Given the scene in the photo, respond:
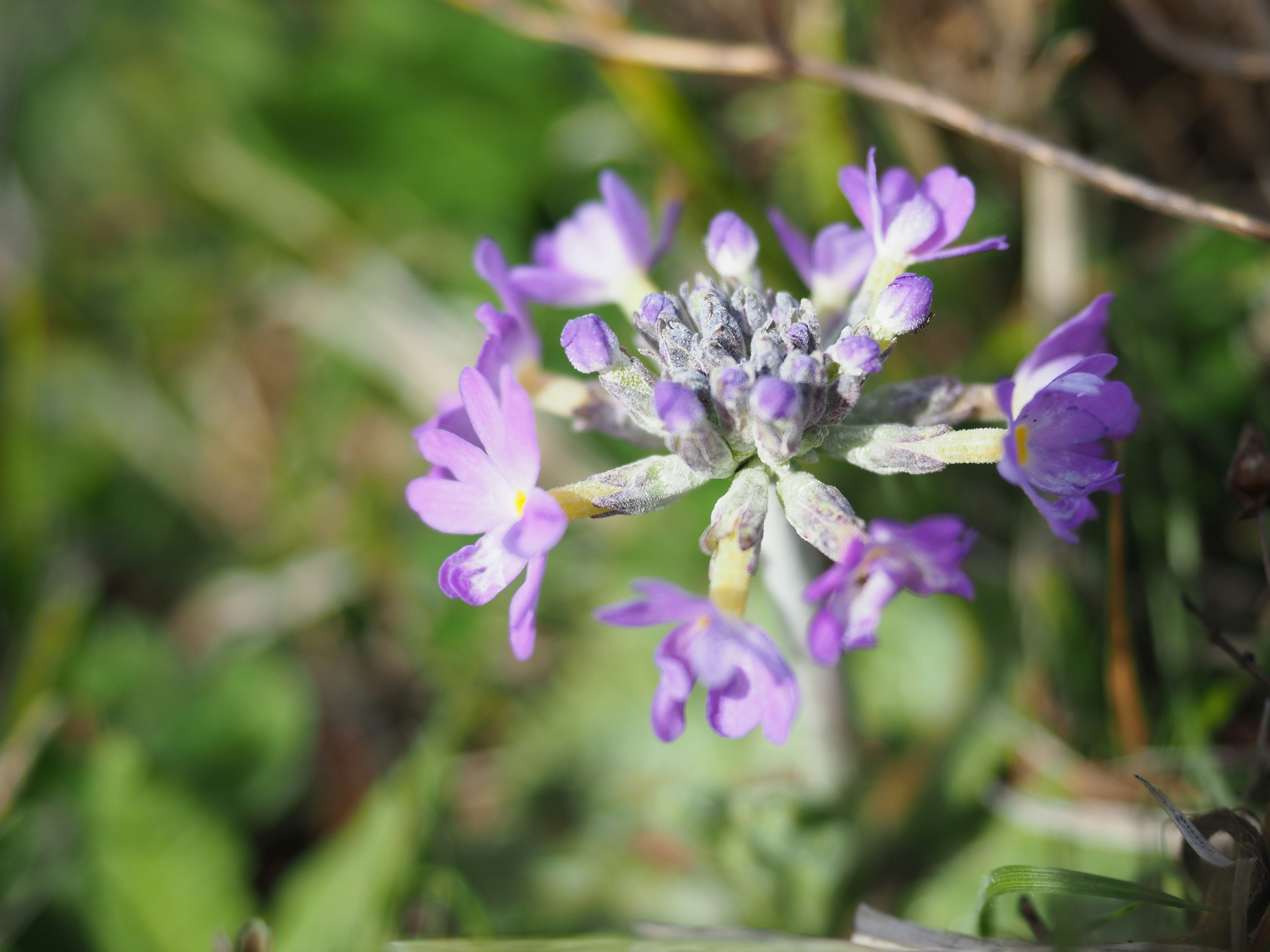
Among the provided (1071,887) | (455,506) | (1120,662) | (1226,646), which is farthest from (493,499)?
(1120,662)

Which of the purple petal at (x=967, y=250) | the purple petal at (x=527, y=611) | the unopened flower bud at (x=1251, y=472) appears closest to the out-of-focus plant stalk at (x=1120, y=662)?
the unopened flower bud at (x=1251, y=472)

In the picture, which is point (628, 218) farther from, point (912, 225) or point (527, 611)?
point (527, 611)

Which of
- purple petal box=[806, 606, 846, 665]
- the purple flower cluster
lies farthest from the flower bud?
purple petal box=[806, 606, 846, 665]

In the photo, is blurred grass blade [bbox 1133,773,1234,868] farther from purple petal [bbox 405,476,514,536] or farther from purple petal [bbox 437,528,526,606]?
purple petal [bbox 405,476,514,536]

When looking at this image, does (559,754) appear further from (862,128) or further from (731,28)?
(731,28)

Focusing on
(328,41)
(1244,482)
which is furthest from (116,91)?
(1244,482)

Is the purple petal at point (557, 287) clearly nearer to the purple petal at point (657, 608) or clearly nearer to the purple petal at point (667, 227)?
the purple petal at point (667, 227)
